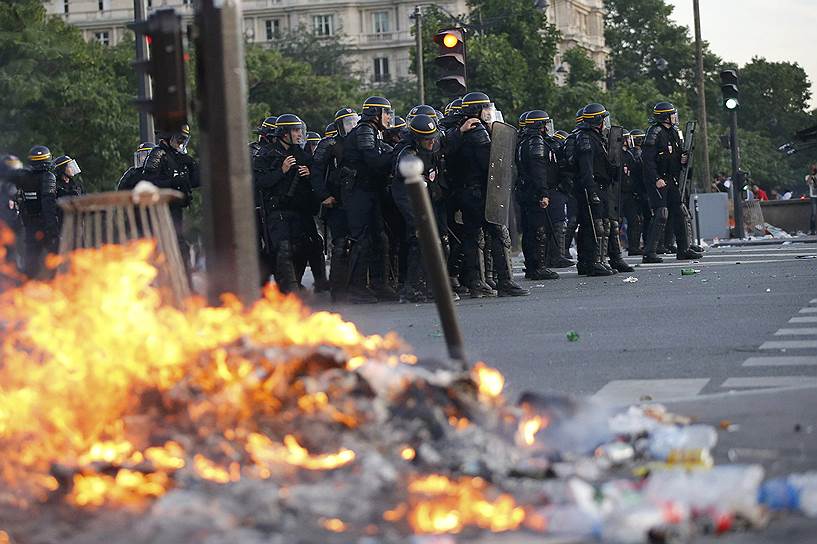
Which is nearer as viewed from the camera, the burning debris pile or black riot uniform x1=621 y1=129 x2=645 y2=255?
the burning debris pile

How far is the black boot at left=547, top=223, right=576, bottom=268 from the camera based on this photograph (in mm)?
25756

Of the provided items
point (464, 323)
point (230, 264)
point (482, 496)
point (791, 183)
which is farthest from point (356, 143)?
point (791, 183)

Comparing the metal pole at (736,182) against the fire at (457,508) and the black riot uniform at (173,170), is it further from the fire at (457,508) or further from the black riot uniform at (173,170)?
the fire at (457,508)

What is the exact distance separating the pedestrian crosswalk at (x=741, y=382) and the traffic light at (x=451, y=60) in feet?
29.4

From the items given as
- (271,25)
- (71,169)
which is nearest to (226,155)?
(71,169)

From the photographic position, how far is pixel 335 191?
19.6 m

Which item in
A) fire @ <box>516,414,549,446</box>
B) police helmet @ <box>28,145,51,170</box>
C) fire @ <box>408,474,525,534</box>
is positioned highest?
police helmet @ <box>28,145,51,170</box>

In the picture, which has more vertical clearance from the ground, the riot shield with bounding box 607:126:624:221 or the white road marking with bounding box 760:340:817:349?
the riot shield with bounding box 607:126:624:221

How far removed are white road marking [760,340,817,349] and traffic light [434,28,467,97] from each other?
28.1 ft

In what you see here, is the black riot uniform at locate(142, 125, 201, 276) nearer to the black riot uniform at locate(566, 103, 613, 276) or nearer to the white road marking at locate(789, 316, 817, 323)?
the black riot uniform at locate(566, 103, 613, 276)

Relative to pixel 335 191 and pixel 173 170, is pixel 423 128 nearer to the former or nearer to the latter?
pixel 335 191

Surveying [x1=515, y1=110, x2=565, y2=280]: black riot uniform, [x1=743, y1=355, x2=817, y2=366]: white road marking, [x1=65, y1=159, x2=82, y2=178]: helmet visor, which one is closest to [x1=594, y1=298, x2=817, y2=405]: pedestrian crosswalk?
[x1=743, y1=355, x2=817, y2=366]: white road marking

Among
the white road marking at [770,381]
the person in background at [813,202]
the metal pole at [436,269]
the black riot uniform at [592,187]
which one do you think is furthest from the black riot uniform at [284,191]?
the person in background at [813,202]

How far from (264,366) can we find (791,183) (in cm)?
12015
